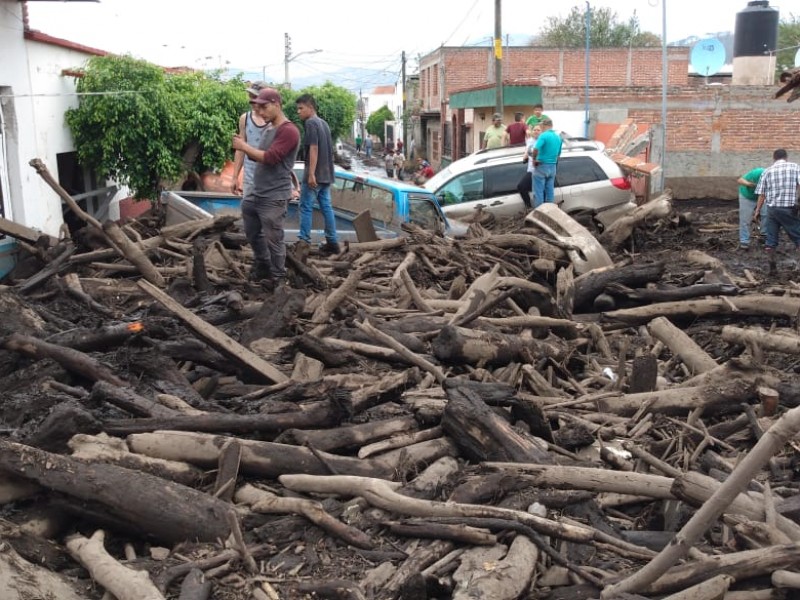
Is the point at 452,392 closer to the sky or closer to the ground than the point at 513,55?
closer to the ground

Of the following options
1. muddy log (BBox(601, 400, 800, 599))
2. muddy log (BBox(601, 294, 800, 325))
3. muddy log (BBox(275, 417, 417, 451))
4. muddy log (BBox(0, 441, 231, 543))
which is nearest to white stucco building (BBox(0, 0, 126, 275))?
muddy log (BBox(601, 294, 800, 325))

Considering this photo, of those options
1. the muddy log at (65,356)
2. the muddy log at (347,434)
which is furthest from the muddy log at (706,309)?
the muddy log at (65,356)

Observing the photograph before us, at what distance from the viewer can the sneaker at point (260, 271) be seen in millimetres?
8672

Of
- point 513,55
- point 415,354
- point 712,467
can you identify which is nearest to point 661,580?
point 712,467

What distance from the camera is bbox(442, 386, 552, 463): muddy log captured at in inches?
179

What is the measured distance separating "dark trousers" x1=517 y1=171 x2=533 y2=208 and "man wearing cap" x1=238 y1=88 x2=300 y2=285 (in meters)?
7.95

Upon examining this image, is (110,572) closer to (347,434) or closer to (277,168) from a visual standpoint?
(347,434)

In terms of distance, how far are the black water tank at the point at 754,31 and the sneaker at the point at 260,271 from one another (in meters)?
32.8

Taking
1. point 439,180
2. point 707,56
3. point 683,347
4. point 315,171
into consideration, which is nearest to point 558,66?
point 707,56

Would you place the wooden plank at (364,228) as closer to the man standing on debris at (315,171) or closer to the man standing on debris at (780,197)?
the man standing on debris at (315,171)

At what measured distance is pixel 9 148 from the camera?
1413cm

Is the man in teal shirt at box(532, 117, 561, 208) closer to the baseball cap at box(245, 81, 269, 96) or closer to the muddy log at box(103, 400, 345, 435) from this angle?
the baseball cap at box(245, 81, 269, 96)

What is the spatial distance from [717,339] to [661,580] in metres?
4.75

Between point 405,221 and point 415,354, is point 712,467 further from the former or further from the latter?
point 405,221
